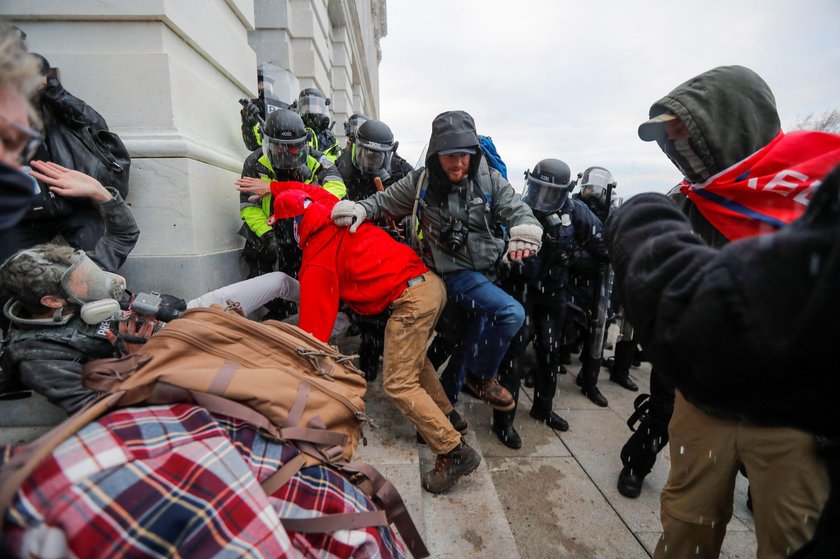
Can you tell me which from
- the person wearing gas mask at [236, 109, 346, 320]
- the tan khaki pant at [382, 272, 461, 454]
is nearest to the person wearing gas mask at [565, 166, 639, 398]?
the tan khaki pant at [382, 272, 461, 454]

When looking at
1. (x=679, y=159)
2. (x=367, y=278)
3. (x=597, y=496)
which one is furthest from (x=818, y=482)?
(x=367, y=278)

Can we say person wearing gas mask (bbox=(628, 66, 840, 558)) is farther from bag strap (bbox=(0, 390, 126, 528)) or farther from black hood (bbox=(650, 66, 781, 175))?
bag strap (bbox=(0, 390, 126, 528))

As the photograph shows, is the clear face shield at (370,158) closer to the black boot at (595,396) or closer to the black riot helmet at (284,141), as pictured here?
the black riot helmet at (284,141)

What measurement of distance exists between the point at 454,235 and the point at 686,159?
134 centimetres

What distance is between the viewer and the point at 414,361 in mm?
2477

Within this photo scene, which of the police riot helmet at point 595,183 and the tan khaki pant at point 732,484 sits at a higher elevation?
the police riot helmet at point 595,183

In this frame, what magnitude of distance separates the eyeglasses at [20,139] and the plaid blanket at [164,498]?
56 centimetres

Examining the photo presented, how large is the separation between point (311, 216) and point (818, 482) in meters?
2.51

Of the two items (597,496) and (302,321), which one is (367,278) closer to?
(302,321)

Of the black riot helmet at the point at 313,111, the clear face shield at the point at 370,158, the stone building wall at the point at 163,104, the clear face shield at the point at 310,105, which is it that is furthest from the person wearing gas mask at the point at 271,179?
the clear face shield at the point at 310,105

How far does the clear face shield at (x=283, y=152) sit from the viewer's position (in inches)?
135

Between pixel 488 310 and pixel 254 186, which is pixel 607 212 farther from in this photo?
pixel 254 186

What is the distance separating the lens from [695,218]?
162 cm

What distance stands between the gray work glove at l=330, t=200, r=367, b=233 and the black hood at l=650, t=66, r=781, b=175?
168 centimetres
